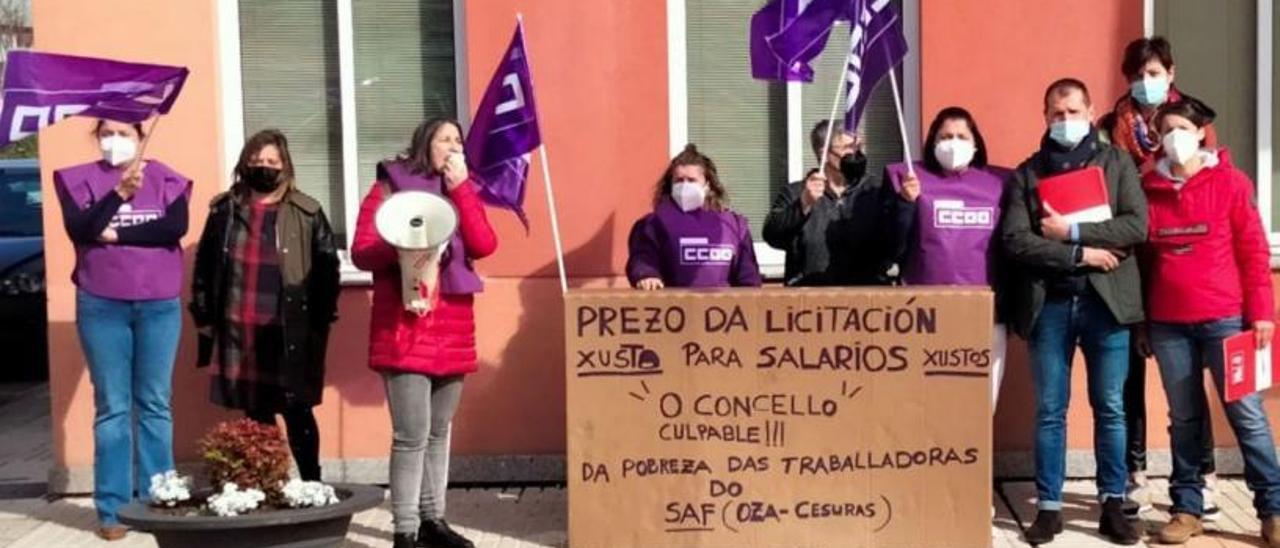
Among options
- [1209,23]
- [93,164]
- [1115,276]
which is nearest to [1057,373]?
[1115,276]

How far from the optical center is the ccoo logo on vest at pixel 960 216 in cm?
657

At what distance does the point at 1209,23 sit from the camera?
783 cm

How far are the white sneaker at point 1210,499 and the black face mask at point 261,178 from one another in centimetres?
418

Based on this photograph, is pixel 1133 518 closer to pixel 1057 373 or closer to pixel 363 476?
pixel 1057 373

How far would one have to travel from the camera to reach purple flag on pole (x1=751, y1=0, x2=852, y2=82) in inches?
265

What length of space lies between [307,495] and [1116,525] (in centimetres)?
333

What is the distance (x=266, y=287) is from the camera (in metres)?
6.88

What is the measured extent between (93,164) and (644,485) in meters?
2.81

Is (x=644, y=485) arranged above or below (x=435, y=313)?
below

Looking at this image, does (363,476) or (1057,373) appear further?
(363,476)

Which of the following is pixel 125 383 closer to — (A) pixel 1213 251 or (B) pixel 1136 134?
(B) pixel 1136 134

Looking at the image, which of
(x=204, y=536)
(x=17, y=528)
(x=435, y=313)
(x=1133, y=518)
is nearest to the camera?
(x=204, y=536)

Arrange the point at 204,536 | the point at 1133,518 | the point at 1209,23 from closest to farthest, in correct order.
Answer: the point at 204,536
the point at 1133,518
the point at 1209,23

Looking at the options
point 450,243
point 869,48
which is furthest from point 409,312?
point 869,48
